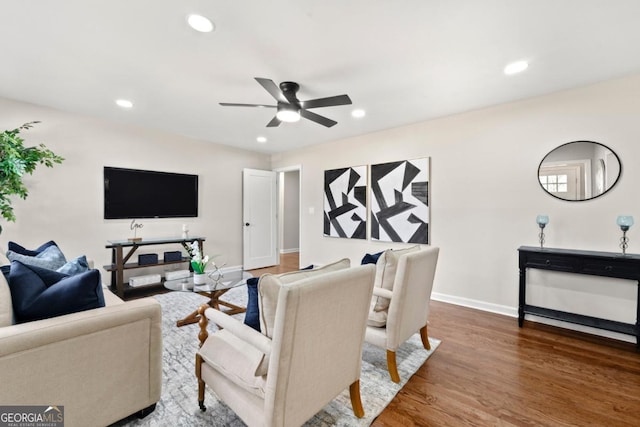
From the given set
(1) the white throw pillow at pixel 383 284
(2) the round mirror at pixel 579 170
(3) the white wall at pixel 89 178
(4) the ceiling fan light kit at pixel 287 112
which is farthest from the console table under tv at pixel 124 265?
(2) the round mirror at pixel 579 170

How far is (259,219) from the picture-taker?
579cm

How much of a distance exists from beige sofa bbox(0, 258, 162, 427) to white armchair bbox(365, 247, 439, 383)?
1.44m


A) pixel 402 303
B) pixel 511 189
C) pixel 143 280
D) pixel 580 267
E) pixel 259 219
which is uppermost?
pixel 511 189

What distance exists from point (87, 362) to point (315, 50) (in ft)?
8.04

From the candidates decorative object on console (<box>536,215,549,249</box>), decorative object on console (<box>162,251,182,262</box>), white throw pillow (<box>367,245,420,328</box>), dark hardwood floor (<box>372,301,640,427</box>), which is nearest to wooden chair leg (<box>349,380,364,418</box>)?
dark hardwood floor (<box>372,301,640,427</box>)

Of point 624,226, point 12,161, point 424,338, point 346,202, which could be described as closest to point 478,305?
point 424,338

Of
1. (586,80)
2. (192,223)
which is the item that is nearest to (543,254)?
(586,80)

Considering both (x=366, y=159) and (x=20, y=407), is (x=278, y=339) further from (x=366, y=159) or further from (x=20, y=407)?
(x=366, y=159)

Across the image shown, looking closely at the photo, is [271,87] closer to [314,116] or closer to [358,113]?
[314,116]

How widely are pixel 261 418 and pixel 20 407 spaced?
1.05 meters

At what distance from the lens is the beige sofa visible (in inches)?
46.5

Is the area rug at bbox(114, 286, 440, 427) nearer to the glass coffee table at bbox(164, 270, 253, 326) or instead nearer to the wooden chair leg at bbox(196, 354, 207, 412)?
the wooden chair leg at bbox(196, 354, 207, 412)

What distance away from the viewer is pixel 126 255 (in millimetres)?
4008

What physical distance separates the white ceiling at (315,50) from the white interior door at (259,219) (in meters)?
2.40
